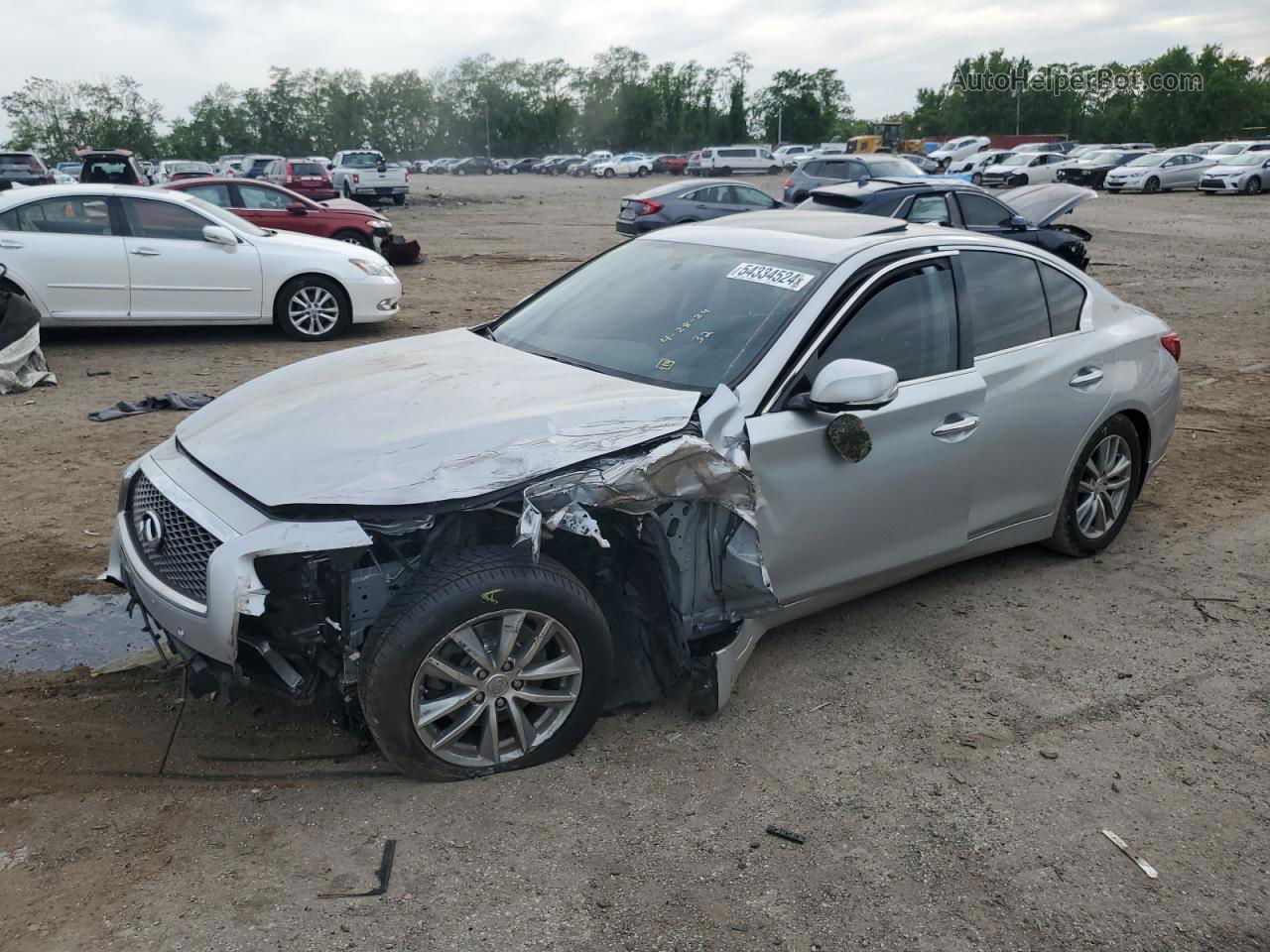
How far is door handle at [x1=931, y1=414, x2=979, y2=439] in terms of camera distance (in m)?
4.25

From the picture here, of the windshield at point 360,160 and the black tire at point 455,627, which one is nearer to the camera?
the black tire at point 455,627

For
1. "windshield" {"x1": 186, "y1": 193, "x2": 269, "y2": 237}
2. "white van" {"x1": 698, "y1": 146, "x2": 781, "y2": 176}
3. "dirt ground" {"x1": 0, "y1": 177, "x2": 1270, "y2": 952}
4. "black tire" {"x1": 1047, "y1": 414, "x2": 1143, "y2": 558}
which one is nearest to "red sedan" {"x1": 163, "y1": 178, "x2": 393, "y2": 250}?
"windshield" {"x1": 186, "y1": 193, "x2": 269, "y2": 237}

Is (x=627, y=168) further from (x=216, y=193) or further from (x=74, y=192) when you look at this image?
(x=74, y=192)

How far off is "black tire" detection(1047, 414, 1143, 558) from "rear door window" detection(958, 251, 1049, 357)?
0.62 meters

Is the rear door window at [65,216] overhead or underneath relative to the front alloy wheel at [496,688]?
overhead

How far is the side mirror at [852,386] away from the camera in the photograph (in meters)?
3.73

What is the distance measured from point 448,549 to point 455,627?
1.04 feet

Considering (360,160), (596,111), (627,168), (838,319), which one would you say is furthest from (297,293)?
(596,111)

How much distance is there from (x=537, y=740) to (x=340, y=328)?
8.57 meters

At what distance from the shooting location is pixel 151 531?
11.7 feet

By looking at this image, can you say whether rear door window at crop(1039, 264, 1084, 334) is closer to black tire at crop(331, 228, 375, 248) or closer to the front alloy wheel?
the front alloy wheel

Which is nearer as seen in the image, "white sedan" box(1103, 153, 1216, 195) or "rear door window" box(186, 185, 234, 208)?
"rear door window" box(186, 185, 234, 208)

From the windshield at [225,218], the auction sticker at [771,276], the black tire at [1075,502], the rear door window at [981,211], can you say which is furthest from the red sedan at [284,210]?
the black tire at [1075,502]

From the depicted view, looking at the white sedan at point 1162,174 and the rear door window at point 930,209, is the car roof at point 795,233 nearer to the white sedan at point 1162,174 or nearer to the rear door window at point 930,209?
the rear door window at point 930,209
